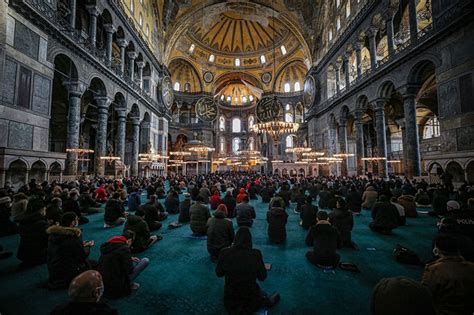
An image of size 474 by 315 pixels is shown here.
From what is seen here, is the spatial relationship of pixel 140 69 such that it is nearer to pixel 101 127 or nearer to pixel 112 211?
pixel 101 127

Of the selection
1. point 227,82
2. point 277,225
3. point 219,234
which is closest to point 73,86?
point 219,234

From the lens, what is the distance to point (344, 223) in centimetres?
414

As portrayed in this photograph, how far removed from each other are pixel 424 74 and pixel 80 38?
17084mm

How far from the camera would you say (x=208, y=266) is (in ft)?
11.3

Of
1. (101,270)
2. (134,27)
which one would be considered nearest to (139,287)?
(101,270)

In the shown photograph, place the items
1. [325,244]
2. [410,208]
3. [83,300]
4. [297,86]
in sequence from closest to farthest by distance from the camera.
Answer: [83,300] < [325,244] < [410,208] < [297,86]

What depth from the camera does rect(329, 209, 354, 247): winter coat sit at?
4117mm

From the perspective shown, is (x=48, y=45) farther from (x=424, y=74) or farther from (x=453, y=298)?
(x=424, y=74)

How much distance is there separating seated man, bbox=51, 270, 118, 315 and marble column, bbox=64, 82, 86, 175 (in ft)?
37.8

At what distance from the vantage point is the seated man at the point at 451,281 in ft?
5.51

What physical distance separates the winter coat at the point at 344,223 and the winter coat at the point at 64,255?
382 cm

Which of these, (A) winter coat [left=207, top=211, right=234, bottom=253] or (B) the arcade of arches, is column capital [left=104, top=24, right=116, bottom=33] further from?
(A) winter coat [left=207, top=211, right=234, bottom=253]

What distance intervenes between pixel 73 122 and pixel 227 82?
90.0ft

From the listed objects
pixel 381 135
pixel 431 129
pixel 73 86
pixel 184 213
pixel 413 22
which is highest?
pixel 413 22
